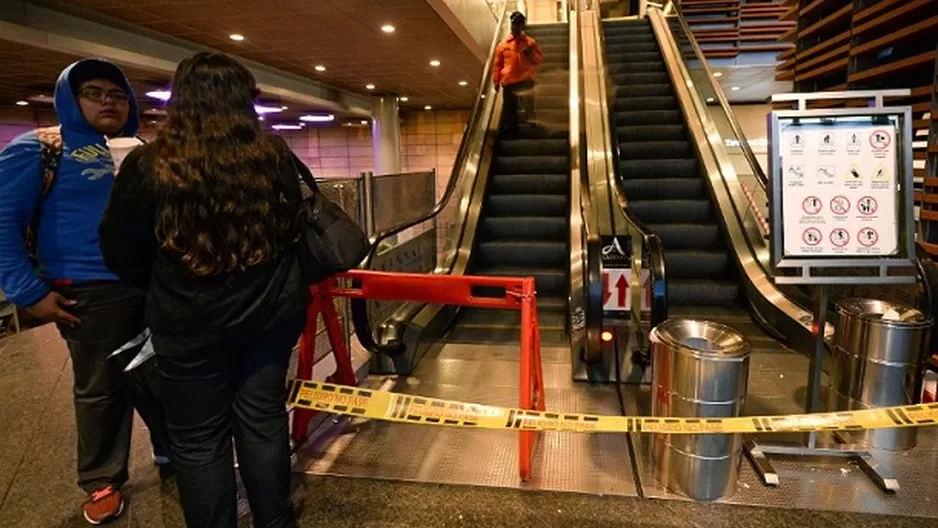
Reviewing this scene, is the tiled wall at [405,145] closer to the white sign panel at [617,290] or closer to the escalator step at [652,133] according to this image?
the escalator step at [652,133]

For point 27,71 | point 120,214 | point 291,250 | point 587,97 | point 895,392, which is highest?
point 27,71

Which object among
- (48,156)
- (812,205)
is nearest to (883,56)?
(812,205)

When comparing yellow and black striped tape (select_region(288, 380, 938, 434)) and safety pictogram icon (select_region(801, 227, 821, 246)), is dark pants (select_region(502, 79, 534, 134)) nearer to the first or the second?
safety pictogram icon (select_region(801, 227, 821, 246))

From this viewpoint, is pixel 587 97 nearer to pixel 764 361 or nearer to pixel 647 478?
pixel 764 361

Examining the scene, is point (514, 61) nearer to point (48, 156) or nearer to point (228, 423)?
point (48, 156)

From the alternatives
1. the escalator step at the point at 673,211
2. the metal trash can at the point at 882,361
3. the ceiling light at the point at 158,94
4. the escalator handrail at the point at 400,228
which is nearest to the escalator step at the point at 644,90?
the escalator handrail at the point at 400,228

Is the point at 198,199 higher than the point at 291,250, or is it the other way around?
the point at 198,199

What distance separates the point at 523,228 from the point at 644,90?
338 cm

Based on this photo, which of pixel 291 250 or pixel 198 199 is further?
pixel 291 250

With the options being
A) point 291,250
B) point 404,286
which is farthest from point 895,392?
point 291,250

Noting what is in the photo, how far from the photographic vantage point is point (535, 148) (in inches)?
263

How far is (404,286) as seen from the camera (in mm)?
2684

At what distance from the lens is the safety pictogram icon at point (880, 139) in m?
2.31

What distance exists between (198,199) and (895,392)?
122 inches
